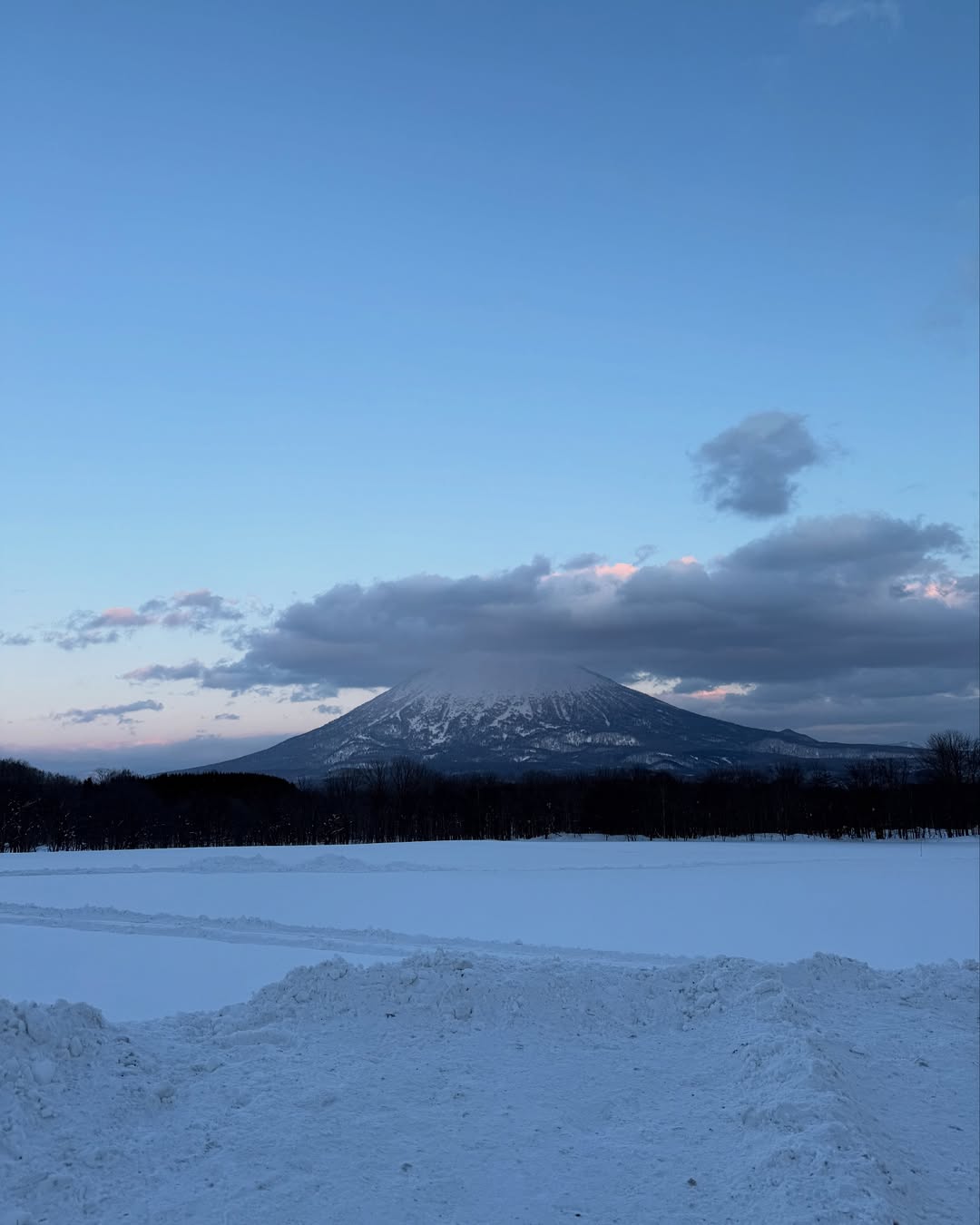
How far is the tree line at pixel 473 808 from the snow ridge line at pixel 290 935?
4303 centimetres

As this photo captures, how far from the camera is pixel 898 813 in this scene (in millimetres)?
62062

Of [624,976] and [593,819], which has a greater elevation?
[624,976]

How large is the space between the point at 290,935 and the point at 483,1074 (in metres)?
7.01

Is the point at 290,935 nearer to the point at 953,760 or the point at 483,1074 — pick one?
the point at 483,1074

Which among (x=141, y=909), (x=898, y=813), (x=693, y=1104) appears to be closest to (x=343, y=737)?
(x=898, y=813)

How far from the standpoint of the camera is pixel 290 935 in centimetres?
1399

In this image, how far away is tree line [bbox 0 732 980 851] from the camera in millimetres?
57781

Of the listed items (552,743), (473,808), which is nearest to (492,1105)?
(473,808)

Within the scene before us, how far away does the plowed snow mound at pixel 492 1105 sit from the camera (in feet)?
19.2

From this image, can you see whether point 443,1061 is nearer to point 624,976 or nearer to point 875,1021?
point 624,976

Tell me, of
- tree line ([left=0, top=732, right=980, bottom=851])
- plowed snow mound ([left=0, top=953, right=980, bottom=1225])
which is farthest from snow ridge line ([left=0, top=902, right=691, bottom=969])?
tree line ([left=0, top=732, right=980, bottom=851])

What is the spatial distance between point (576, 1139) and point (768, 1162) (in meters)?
1.40

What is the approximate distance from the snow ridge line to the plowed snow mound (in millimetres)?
2540

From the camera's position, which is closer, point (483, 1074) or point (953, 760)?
point (483, 1074)
